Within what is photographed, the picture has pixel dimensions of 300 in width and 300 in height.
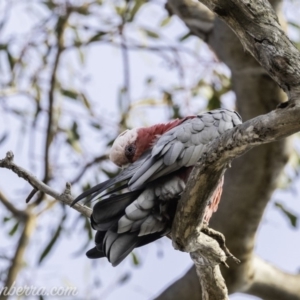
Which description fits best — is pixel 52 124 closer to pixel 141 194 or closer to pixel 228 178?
pixel 228 178

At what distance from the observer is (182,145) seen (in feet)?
5.94

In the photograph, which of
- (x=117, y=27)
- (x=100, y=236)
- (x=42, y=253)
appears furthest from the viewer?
(x=117, y=27)

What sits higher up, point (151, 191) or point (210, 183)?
point (210, 183)

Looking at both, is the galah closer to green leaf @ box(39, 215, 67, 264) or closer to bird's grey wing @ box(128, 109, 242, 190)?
bird's grey wing @ box(128, 109, 242, 190)

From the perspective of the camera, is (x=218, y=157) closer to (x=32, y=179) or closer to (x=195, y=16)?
(x=32, y=179)

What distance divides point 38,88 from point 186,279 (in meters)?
1.24

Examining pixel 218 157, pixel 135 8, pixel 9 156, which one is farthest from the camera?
pixel 135 8

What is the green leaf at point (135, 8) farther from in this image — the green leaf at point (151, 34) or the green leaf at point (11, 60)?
the green leaf at point (11, 60)

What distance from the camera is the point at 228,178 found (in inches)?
120

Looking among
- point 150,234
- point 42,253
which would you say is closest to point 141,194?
point 150,234

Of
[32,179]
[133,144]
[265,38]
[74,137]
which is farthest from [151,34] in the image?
[265,38]

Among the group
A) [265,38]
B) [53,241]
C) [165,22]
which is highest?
[265,38]

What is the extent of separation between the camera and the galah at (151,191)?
5.55ft

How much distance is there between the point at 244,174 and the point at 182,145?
1.22 metres
